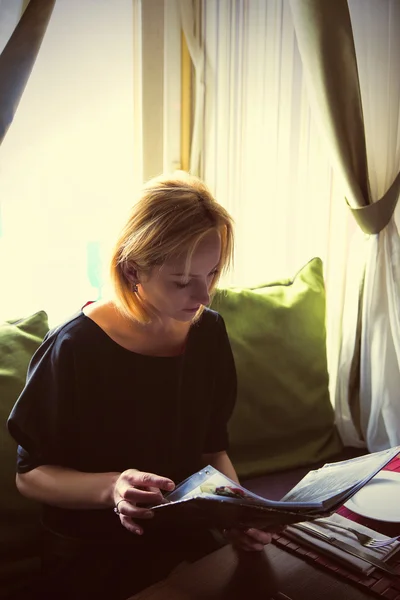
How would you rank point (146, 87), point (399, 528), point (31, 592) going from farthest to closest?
point (146, 87), point (31, 592), point (399, 528)

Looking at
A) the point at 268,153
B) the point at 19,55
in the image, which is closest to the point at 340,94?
the point at 268,153

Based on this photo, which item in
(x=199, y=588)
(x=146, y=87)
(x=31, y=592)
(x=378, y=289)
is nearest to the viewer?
(x=199, y=588)

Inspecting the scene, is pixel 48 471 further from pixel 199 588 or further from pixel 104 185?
pixel 104 185

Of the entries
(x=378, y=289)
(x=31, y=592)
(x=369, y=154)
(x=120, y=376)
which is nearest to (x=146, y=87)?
(x=369, y=154)

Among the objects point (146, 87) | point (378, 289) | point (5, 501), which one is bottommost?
point (5, 501)

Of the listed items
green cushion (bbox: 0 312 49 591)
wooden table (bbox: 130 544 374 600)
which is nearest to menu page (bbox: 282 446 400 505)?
wooden table (bbox: 130 544 374 600)

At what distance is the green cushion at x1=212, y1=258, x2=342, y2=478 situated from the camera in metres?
1.65

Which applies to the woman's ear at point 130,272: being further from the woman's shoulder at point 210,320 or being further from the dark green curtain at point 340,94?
the dark green curtain at point 340,94

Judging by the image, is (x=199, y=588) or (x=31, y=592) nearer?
Result: (x=199, y=588)

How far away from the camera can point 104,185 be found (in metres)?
1.86

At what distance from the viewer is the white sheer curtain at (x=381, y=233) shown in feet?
5.91

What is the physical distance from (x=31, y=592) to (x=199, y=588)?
0.52 meters

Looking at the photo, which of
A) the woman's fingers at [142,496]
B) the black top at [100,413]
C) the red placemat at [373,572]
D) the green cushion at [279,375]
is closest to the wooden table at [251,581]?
the red placemat at [373,572]

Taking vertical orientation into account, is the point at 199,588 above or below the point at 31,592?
above
